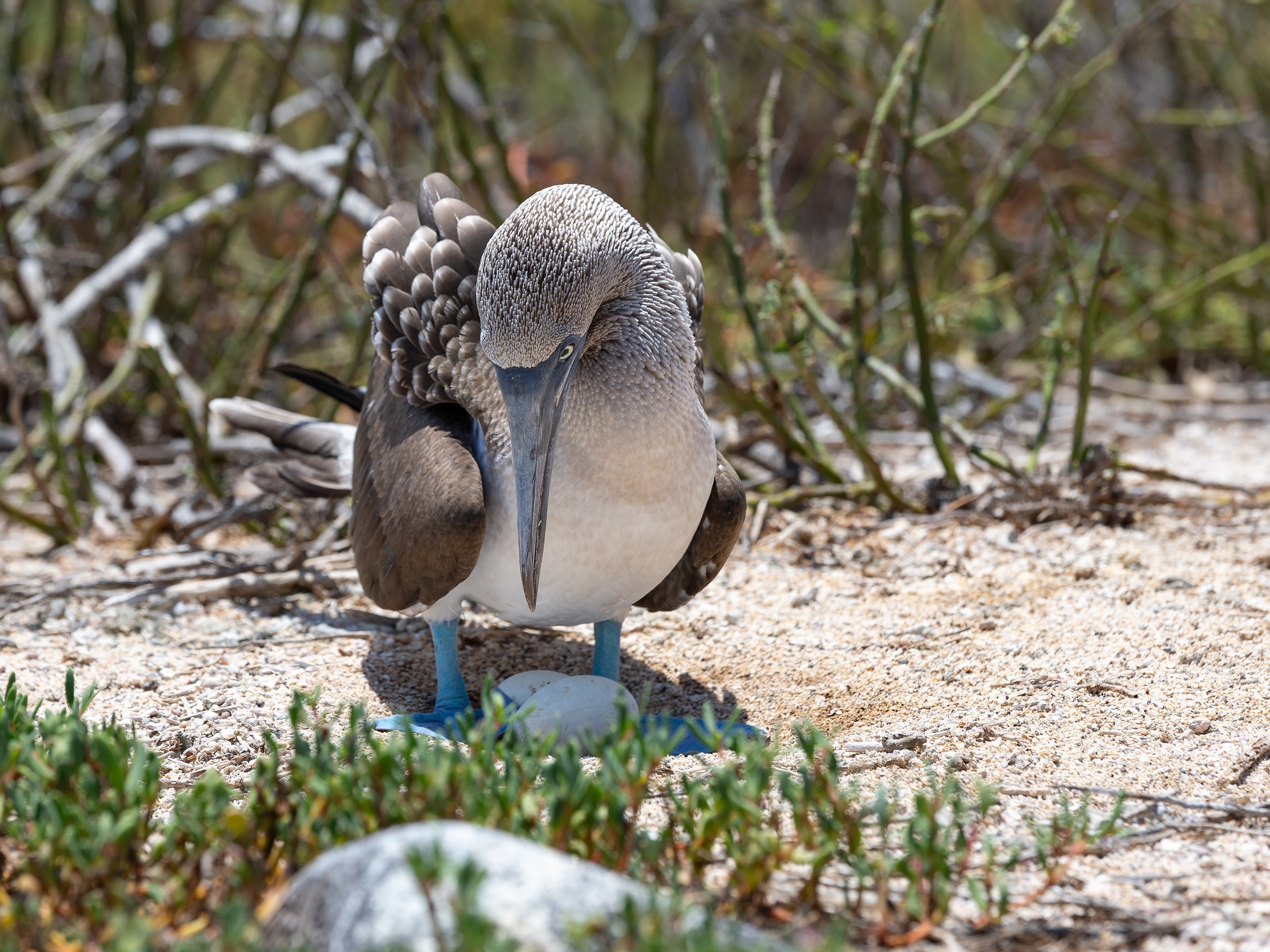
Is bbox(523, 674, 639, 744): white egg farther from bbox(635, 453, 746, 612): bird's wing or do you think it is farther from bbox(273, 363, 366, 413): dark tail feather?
bbox(273, 363, 366, 413): dark tail feather

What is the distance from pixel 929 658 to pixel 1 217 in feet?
13.5

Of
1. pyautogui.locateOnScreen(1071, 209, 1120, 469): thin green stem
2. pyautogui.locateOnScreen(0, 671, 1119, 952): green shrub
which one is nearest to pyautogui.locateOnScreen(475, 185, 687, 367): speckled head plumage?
pyautogui.locateOnScreen(0, 671, 1119, 952): green shrub

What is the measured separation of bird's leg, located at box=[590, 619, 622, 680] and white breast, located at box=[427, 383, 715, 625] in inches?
10.5

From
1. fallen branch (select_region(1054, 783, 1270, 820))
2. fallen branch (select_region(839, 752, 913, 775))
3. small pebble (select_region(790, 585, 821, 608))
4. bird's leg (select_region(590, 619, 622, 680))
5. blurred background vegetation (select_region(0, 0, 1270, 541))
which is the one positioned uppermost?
blurred background vegetation (select_region(0, 0, 1270, 541))

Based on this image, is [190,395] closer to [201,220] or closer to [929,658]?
[201,220]

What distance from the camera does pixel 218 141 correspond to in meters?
5.85

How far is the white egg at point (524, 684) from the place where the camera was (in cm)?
325

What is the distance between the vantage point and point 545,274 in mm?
2732

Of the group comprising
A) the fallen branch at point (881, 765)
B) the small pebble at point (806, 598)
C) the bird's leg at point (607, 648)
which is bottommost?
the fallen branch at point (881, 765)

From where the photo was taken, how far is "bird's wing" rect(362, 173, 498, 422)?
3264mm

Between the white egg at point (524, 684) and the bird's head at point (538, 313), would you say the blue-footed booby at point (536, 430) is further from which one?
the white egg at point (524, 684)

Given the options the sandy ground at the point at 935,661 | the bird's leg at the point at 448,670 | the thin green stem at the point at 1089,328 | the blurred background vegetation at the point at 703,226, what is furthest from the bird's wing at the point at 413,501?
the thin green stem at the point at 1089,328

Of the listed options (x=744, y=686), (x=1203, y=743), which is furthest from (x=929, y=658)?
(x=1203, y=743)

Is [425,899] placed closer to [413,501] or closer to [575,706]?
[575,706]
